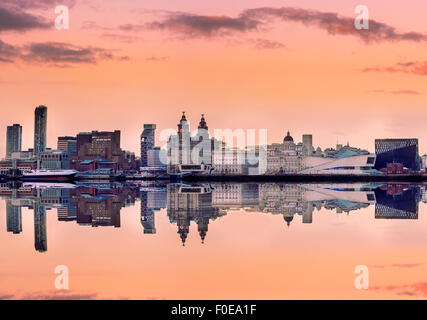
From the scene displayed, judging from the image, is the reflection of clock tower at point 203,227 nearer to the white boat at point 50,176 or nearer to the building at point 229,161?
the white boat at point 50,176

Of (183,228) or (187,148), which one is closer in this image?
(183,228)

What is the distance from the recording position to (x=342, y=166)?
15138cm

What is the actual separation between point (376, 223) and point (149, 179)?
105540mm

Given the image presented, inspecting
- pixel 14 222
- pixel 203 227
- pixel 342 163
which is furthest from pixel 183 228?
pixel 342 163

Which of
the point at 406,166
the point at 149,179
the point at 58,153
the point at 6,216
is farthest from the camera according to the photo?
the point at 58,153

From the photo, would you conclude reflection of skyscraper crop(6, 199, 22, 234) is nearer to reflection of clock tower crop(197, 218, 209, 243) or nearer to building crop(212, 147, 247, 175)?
reflection of clock tower crop(197, 218, 209, 243)

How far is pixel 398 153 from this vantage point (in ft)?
584

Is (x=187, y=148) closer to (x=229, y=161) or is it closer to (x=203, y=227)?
(x=229, y=161)

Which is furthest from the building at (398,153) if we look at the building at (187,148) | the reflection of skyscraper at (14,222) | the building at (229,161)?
the reflection of skyscraper at (14,222)

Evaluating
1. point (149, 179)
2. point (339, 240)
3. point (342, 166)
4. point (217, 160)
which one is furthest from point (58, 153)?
point (339, 240)

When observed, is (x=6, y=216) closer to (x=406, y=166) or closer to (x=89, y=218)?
(x=89, y=218)

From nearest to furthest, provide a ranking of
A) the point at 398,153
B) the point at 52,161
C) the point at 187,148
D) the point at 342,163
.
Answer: the point at 342,163
the point at 187,148
the point at 398,153
the point at 52,161
